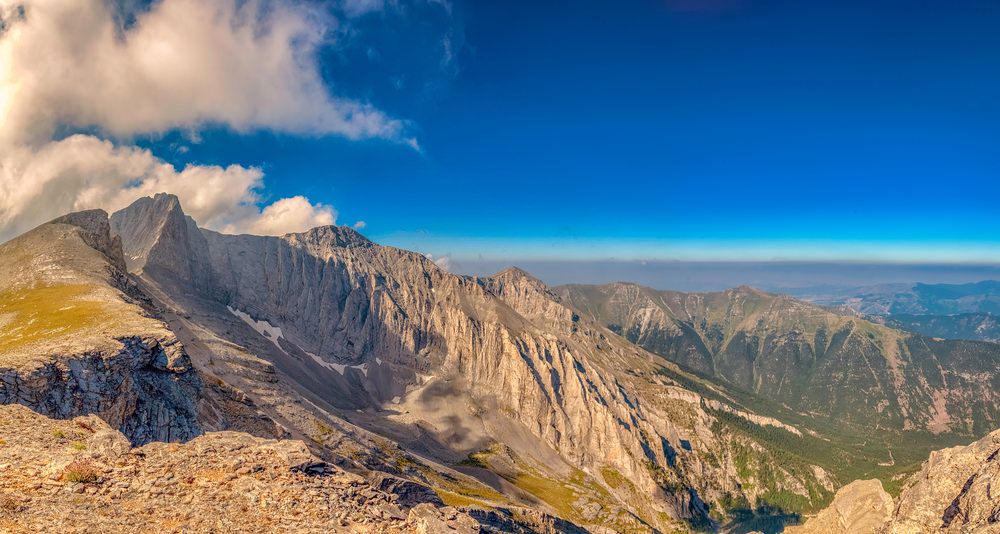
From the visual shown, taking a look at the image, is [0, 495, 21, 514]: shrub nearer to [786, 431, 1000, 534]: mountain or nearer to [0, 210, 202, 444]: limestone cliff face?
[0, 210, 202, 444]: limestone cliff face

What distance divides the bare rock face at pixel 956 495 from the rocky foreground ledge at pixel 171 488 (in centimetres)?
7861

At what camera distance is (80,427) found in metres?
25.6

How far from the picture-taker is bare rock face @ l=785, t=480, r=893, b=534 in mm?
82625

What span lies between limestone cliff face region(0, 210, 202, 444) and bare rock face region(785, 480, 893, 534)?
378 ft

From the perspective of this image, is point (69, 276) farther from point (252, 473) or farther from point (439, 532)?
point (439, 532)

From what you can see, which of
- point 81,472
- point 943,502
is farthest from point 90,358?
point 943,502

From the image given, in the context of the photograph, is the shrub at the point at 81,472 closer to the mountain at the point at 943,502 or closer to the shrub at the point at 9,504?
the shrub at the point at 9,504

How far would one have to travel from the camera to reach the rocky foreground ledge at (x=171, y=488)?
17203 millimetres

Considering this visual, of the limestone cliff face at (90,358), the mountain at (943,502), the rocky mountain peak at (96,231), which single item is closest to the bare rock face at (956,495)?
the mountain at (943,502)

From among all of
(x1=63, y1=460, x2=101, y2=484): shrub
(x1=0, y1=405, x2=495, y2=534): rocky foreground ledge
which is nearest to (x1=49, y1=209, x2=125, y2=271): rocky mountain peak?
(x1=0, y1=405, x2=495, y2=534): rocky foreground ledge

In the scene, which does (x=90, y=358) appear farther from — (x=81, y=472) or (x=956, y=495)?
(x=956, y=495)

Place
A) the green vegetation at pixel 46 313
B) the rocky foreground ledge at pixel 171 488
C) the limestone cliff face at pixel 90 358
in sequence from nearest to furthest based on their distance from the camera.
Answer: the rocky foreground ledge at pixel 171 488, the limestone cliff face at pixel 90 358, the green vegetation at pixel 46 313

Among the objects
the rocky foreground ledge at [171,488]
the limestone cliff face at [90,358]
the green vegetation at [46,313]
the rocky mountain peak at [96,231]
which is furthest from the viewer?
the rocky mountain peak at [96,231]

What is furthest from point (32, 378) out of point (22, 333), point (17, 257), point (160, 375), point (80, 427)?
point (17, 257)
